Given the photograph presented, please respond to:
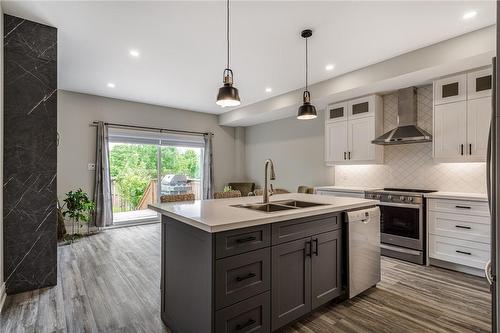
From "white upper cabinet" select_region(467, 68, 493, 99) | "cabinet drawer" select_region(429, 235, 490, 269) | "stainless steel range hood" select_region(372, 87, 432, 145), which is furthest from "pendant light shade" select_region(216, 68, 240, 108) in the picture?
"cabinet drawer" select_region(429, 235, 490, 269)

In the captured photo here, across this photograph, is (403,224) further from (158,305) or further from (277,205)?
(158,305)

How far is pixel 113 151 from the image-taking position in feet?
18.9

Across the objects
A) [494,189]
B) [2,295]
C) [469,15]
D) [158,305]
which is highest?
[469,15]

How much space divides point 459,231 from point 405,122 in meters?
1.72

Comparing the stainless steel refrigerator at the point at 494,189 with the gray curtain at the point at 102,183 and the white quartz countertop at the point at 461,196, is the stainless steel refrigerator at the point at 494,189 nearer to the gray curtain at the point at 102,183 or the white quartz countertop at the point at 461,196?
the white quartz countertop at the point at 461,196

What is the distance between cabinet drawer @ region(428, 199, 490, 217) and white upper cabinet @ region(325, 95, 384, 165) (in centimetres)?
114

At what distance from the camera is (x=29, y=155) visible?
2703 millimetres

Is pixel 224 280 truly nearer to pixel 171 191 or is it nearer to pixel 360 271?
pixel 360 271

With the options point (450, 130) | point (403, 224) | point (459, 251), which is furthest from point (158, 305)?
point (450, 130)

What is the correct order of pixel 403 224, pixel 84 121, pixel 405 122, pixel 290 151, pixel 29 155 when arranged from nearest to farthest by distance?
pixel 29 155, pixel 403 224, pixel 405 122, pixel 84 121, pixel 290 151

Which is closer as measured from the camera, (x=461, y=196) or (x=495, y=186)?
(x=495, y=186)

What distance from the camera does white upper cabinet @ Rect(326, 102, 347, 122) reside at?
4.75 meters

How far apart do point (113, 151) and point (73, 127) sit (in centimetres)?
87

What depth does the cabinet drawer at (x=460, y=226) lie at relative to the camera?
3.06 metres
